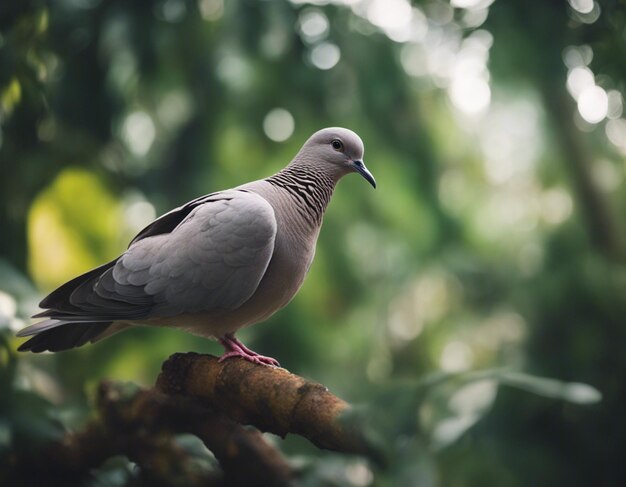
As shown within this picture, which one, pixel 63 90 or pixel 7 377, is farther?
pixel 63 90

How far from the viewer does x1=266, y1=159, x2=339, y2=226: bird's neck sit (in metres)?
2.45

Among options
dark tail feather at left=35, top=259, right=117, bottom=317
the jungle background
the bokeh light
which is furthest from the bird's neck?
the bokeh light

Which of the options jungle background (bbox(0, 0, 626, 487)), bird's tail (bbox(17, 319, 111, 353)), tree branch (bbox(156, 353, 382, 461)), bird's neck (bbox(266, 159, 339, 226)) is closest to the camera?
tree branch (bbox(156, 353, 382, 461))

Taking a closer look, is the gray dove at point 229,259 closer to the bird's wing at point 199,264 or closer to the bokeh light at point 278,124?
the bird's wing at point 199,264

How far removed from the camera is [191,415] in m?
1.98

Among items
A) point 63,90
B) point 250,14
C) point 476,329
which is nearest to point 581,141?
point 476,329

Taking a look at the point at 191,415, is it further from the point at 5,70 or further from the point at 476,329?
the point at 476,329

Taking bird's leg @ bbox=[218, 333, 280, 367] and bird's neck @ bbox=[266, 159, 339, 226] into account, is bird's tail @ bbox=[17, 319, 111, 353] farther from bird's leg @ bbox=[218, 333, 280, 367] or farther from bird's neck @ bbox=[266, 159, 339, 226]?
bird's neck @ bbox=[266, 159, 339, 226]

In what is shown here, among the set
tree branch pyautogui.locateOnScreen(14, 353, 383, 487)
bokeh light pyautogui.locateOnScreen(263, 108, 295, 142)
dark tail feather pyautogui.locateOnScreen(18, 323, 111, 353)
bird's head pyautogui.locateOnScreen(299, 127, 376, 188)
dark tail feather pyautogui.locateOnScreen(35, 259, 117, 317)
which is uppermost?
bokeh light pyautogui.locateOnScreen(263, 108, 295, 142)

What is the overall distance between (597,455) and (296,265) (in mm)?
3353

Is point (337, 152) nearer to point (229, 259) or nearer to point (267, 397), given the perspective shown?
point (229, 259)

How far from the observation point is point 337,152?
8.09 feet

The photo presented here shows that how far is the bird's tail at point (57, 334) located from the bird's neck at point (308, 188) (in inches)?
28.0

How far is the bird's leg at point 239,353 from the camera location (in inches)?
87.8
